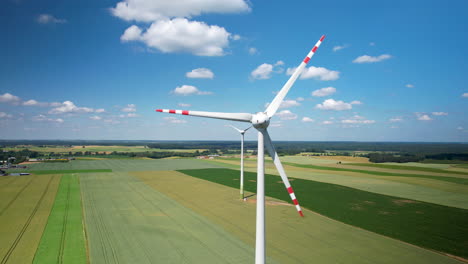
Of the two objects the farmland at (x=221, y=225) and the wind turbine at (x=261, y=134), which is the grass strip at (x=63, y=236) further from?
the wind turbine at (x=261, y=134)

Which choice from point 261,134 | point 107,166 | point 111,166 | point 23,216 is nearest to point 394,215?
point 261,134

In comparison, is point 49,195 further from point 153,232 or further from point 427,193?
point 427,193

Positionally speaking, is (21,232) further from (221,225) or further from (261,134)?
(261,134)

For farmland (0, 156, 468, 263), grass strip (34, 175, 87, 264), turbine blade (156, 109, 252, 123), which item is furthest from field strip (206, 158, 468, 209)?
grass strip (34, 175, 87, 264)

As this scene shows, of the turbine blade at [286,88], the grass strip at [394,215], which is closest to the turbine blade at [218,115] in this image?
the turbine blade at [286,88]

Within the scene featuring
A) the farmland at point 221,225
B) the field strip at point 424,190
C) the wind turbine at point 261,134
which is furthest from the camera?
the field strip at point 424,190

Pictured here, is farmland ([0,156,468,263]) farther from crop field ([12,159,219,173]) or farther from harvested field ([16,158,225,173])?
harvested field ([16,158,225,173])
